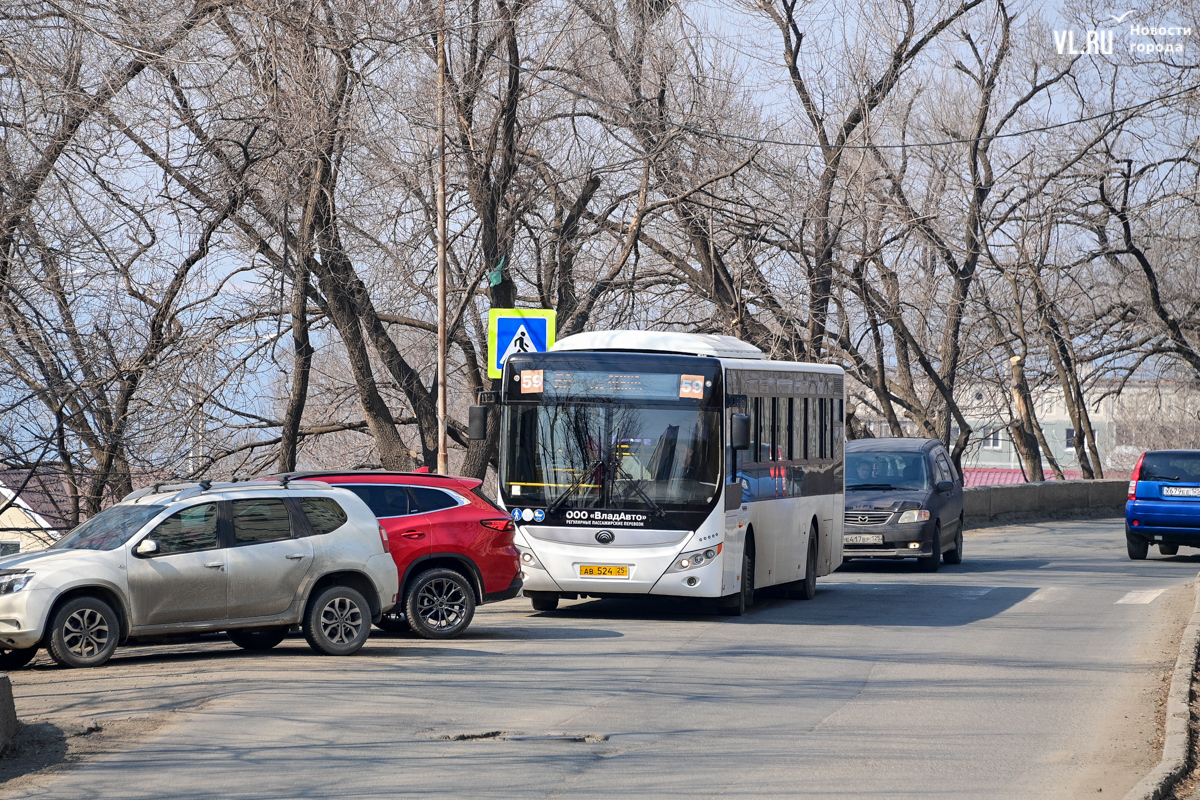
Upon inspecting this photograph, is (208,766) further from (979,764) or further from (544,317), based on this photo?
(544,317)

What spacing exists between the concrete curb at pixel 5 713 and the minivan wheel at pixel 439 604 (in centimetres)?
556

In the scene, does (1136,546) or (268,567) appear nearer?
(268,567)

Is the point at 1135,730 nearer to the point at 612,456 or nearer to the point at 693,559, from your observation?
the point at 693,559

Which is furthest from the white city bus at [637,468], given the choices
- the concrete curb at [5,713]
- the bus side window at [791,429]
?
the concrete curb at [5,713]

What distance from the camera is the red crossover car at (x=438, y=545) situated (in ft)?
45.1

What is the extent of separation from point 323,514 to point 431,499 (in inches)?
68.1

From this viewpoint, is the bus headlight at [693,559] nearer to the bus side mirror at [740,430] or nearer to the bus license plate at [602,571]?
the bus license plate at [602,571]

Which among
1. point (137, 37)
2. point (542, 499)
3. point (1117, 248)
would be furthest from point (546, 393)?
point (1117, 248)

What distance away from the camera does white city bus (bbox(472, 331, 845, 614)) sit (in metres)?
15.1

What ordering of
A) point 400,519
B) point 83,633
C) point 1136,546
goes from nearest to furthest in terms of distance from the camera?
point 83,633
point 400,519
point 1136,546

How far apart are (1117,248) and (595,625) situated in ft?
92.7

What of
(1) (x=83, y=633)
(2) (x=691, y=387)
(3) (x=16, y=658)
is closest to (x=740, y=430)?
(2) (x=691, y=387)

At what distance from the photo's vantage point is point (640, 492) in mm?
15211

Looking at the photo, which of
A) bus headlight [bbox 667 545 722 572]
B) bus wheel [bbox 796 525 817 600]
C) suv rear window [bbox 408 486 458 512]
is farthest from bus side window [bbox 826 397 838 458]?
suv rear window [bbox 408 486 458 512]
